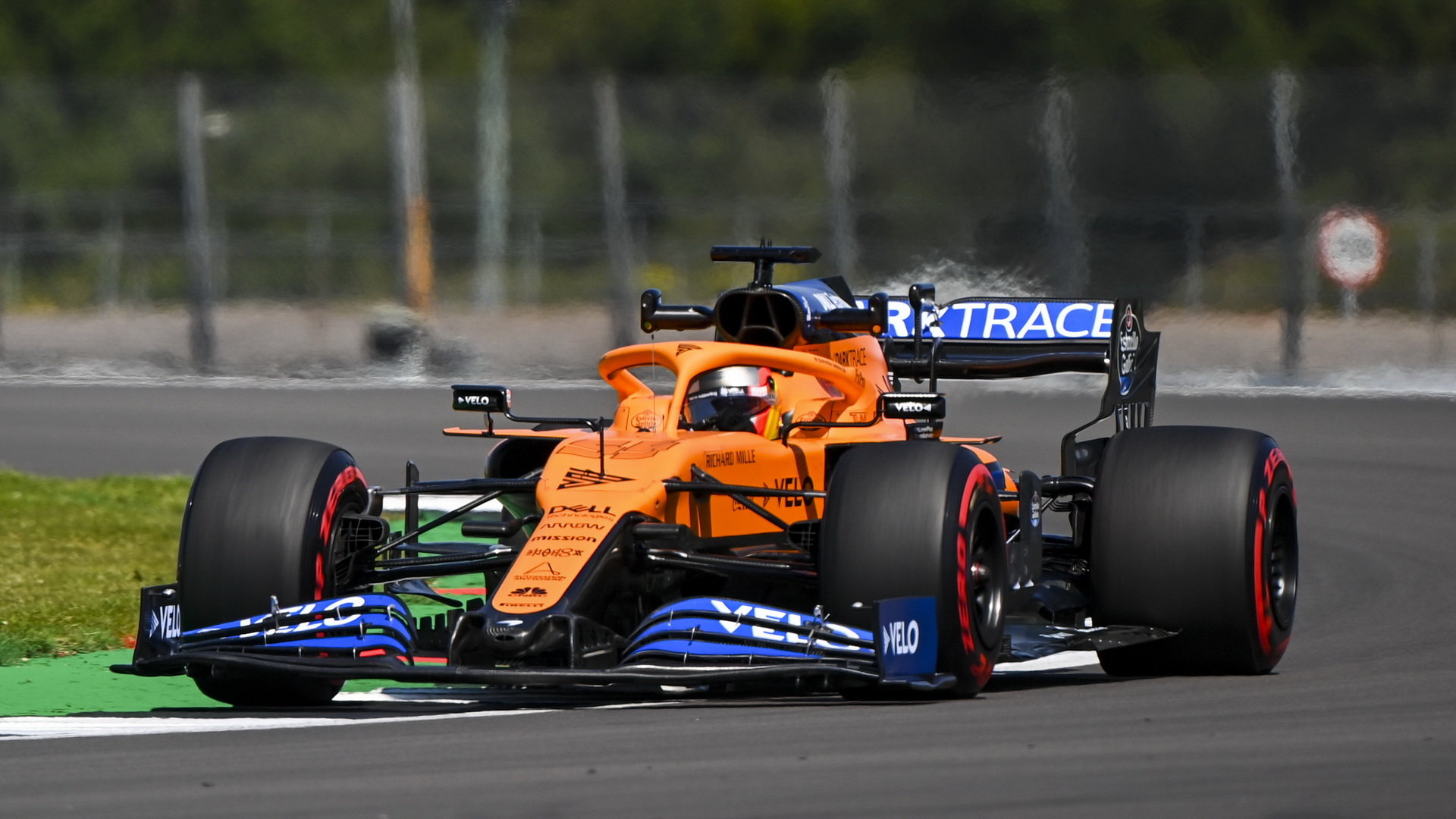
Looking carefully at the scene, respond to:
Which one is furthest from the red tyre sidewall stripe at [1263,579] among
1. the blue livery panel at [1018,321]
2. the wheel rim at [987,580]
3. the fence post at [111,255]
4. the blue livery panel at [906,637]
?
the fence post at [111,255]

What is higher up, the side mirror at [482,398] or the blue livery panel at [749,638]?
the side mirror at [482,398]

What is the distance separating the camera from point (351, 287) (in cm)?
2567

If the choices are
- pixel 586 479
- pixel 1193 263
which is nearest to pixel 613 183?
pixel 1193 263

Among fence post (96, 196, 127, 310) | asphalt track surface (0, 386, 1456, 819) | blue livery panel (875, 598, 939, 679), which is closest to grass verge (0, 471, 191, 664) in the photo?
asphalt track surface (0, 386, 1456, 819)

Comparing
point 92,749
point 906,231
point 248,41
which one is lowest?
point 92,749

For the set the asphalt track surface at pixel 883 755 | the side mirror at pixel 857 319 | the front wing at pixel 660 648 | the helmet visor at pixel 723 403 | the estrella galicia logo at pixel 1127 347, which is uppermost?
the side mirror at pixel 857 319

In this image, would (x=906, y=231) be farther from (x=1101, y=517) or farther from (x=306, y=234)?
(x=1101, y=517)

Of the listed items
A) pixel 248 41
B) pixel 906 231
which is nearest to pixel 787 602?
pixel 906 231

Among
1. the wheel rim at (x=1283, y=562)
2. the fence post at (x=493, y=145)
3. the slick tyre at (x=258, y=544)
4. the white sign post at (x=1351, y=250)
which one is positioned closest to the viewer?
the slick tyre at (x=258, y=544)

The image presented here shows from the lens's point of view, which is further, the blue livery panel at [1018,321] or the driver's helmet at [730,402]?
the blue livery panel at [1018,321]

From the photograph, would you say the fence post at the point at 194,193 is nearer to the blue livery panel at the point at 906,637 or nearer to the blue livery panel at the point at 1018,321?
the blue livery panel at the point at 1018,321

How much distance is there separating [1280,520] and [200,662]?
409 cm

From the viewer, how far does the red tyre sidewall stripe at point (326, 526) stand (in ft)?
27.2

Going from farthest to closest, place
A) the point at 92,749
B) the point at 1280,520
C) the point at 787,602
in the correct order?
the point at 1280,520 < the point at 787,602 < the point at 92,749
